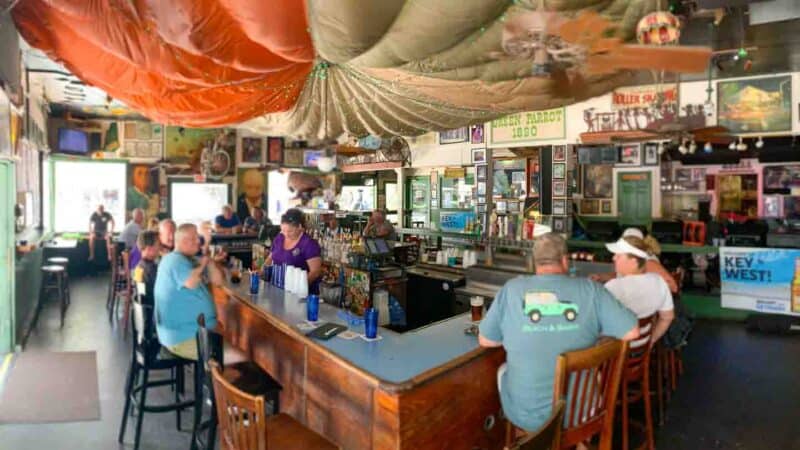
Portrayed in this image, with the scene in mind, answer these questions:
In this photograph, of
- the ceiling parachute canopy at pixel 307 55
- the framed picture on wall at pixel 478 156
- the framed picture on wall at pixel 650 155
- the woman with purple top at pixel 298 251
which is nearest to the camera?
the ceiling parachute canopy at pixel 307 55

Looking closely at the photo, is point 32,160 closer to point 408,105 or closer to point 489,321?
point 408,105

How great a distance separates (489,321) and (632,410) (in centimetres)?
237

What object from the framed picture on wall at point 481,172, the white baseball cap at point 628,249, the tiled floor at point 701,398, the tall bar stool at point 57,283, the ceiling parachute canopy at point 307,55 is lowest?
the tiled floor at point 701,398

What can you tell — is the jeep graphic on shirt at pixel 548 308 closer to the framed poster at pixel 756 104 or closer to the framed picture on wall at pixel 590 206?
the framed poster at pixel 756 104

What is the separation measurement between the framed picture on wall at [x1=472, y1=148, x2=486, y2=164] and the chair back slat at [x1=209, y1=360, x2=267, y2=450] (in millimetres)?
7271

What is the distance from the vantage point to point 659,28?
2953 mm

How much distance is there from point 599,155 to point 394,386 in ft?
26.5

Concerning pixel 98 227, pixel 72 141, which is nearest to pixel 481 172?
pixel 98 227

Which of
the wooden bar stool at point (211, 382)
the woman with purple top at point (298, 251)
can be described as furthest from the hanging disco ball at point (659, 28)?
the woman with purple top at point (298, 251)

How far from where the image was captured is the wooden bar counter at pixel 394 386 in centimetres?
239

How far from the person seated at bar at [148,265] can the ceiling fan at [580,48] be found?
10.9 ft

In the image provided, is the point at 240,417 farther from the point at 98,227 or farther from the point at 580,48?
the point at 98,227

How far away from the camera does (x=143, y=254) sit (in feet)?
15.5

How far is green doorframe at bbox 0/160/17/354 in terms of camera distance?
5621mm
